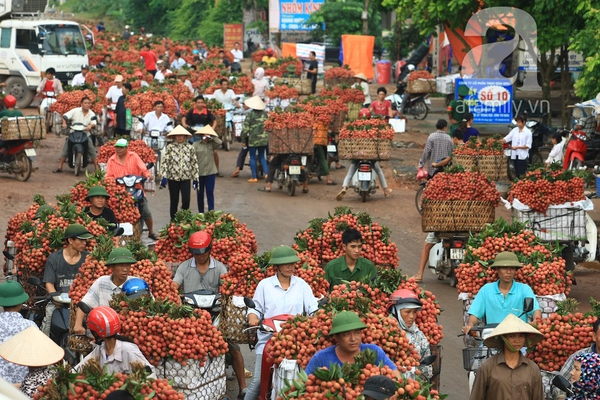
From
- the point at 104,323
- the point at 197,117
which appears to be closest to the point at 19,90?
the point at 197,117

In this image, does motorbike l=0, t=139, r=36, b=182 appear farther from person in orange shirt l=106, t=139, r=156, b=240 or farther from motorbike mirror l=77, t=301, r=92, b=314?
motorbike mirror l=77, t=301, r=92, b=314

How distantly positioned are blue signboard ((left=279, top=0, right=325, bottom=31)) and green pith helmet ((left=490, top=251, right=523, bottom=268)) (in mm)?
46739

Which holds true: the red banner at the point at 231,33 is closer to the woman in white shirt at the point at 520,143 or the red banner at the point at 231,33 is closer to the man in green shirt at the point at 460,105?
the man in green shirt at the point at 460,105

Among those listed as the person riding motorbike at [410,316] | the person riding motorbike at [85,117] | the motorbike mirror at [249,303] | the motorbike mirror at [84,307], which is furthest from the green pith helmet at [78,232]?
the person riding motorbike at [85,117]

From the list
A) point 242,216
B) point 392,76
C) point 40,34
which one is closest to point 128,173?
point 242,216

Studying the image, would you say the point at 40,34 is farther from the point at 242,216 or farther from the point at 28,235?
the point at 28,235

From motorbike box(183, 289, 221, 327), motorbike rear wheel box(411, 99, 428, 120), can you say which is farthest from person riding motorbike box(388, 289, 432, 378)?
motorbike rear wheel box(411, 99, 428, 120)

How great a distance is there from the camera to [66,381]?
6.99m

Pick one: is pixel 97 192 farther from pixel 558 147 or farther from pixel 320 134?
pixel 558 147

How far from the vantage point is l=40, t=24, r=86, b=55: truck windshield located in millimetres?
37062

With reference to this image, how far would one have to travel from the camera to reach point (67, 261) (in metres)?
10.9

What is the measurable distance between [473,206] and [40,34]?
25.5m

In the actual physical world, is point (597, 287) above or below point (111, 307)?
below

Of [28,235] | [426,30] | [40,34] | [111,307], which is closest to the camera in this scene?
[111,307]
